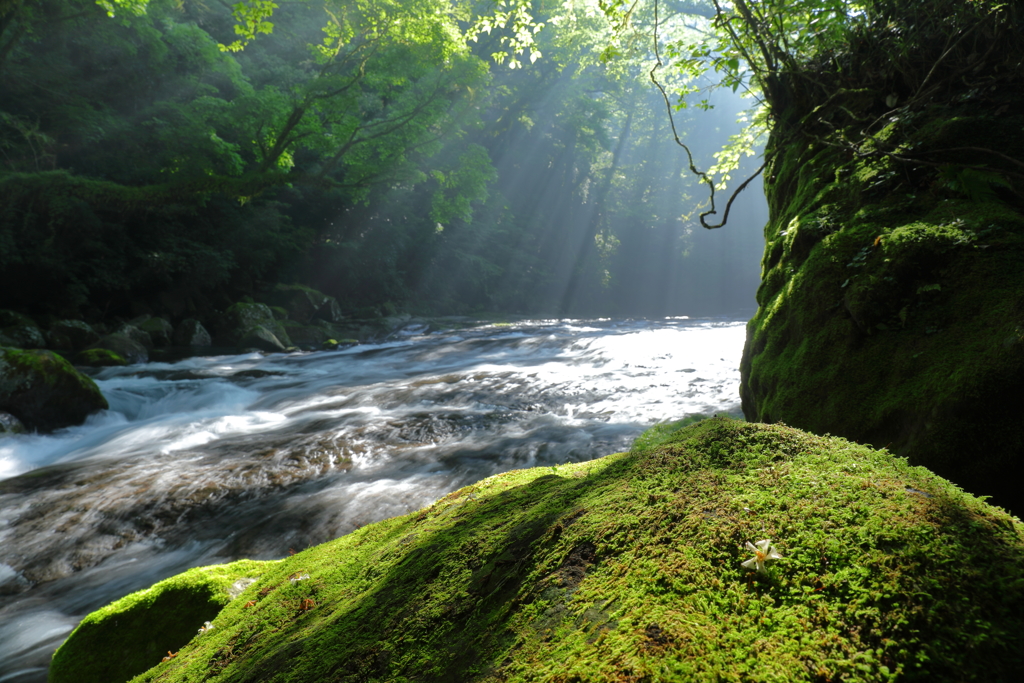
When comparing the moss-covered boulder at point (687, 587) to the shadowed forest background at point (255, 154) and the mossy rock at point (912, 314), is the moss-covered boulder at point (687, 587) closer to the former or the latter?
the mossy rock at point (912, 314)

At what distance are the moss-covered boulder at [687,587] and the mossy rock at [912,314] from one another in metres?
1.52

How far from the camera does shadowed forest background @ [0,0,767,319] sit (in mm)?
14438

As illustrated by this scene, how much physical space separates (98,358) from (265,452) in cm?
849

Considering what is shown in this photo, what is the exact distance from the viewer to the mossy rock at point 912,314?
2.54m

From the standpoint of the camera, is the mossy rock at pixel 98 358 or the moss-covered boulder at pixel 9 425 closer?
the moss-covered boulder at pixel 9 425

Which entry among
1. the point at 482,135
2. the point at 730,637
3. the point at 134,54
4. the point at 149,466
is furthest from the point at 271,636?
the point at 482,135

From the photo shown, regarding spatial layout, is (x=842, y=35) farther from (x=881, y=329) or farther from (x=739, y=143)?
(x=881, y=329)

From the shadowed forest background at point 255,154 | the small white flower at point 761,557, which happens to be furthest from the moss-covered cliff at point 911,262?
the shadowed forest background at point 255,154

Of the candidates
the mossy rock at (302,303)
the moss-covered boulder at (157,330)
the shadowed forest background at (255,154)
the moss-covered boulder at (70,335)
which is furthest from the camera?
the mossy rock at (302,303)

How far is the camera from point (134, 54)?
54.3 feet

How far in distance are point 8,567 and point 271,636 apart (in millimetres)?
4345

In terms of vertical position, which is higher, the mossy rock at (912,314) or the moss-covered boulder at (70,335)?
the mossy rock at (912,314)

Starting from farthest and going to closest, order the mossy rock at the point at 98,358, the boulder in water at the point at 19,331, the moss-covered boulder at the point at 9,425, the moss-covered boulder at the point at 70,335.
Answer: the moss-covered boulder at the point at 70,335 → the mossy rock at the point at 98,358 → the boulder in water at the point at 19,331 → the moss-covered boulder at the point at 9,425

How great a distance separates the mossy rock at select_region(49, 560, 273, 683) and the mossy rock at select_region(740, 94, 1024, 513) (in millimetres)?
3534
